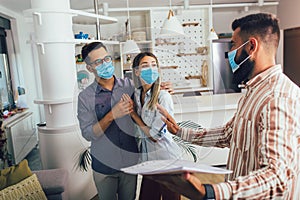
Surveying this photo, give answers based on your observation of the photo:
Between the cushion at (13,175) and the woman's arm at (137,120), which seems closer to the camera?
the woman's arm at (137,120)

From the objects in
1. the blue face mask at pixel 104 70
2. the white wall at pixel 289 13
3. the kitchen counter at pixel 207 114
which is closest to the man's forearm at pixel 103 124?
the blue face mask at pixel 104 70

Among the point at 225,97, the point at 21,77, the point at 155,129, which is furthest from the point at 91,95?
the point at 21,77

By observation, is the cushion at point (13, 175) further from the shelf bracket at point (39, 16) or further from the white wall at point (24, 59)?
the white wall at point (24, 59)

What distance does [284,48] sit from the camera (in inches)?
171

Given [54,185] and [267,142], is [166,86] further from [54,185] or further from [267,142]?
[54,185]

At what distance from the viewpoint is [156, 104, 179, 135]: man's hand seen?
49.0 inches

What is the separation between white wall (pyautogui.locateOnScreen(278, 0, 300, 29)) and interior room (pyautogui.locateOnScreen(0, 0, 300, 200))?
0.05 feet

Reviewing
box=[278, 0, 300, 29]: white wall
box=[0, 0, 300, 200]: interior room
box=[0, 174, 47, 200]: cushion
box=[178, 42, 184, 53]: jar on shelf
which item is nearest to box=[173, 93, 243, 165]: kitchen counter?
box=[0, 0, 300, 200]: interior room

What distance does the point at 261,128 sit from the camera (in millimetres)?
755

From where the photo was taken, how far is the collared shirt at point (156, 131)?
1312 mm

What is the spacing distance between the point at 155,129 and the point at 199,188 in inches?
26.6

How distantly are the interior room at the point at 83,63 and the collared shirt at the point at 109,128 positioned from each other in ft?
0.66

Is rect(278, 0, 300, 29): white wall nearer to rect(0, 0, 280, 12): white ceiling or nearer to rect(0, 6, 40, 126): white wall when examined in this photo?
rect(0, 0, 280, 12): white ceiling

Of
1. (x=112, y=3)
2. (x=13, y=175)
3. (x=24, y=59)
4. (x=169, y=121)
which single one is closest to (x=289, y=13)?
(x=112, y=3)
